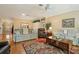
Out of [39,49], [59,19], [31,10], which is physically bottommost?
[39,49]

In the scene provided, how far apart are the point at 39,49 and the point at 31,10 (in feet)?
2.17

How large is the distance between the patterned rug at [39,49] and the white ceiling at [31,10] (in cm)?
46

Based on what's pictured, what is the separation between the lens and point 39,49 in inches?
75.1

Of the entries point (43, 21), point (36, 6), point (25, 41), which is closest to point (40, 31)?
point (43, 21)

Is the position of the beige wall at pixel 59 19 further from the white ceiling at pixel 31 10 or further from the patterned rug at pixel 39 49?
the patterned rug at pixel 39 49

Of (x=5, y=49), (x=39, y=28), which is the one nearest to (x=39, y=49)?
(x=39, y=28)

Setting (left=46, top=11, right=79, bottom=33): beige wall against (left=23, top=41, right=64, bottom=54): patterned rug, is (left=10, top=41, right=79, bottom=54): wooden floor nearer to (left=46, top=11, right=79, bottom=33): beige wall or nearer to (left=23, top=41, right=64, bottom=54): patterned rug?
(left=23, top=41, right=64, bottom=54): patterned rug

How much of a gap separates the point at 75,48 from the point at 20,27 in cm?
96

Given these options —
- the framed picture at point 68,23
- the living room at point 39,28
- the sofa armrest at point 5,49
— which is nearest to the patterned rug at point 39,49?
the living room at point 39,28

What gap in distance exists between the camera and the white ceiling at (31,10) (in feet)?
5.98

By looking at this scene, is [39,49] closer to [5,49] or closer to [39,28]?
[39,28]

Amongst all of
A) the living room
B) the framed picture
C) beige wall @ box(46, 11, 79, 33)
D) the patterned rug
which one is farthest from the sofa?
the framed picture

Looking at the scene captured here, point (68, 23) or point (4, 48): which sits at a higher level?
point (68, 23)

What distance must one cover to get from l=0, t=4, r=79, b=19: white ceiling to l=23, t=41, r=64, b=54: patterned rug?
463 mm
